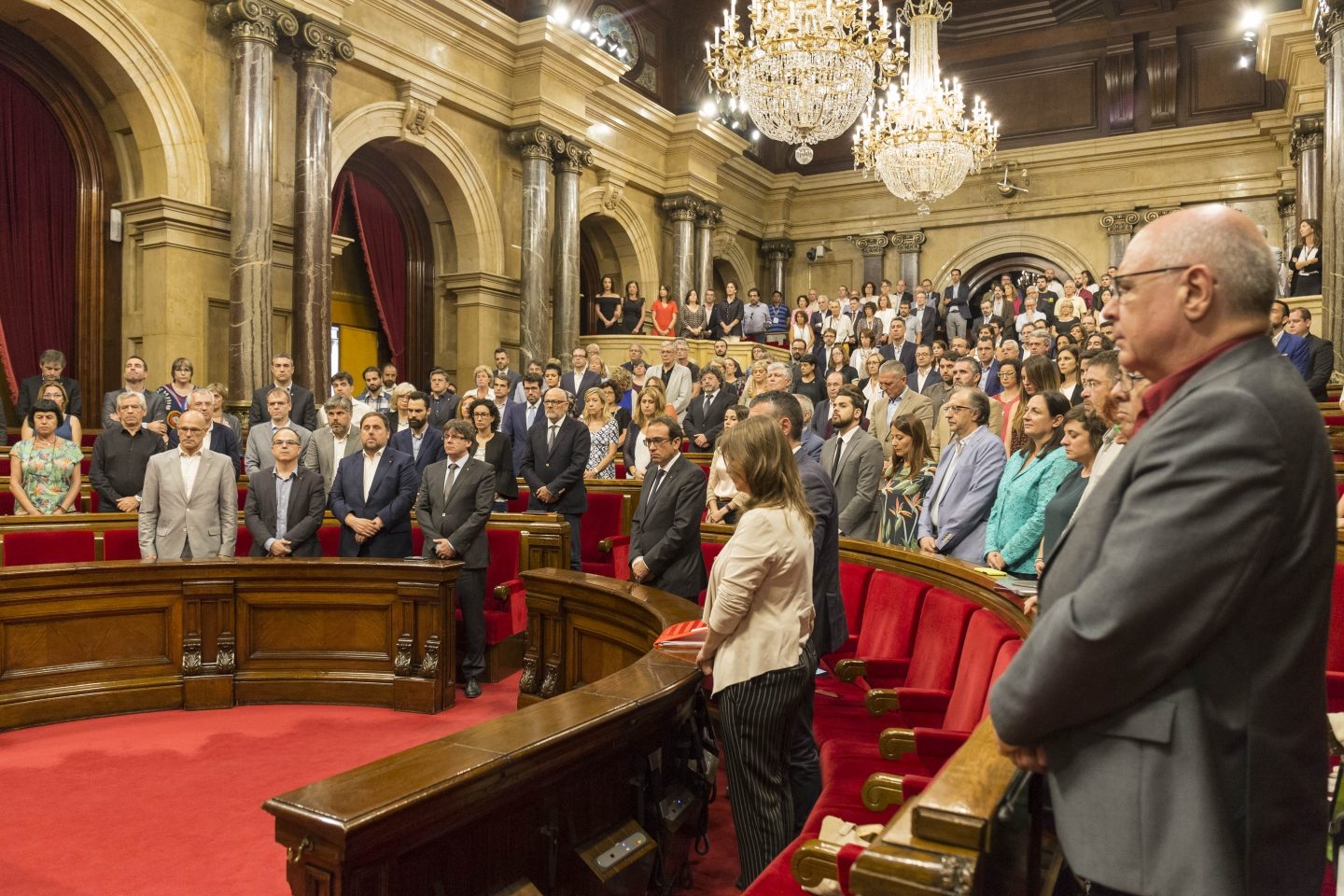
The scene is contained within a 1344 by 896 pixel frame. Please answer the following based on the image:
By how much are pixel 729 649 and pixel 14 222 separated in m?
8.51

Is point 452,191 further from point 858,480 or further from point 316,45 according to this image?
point 858,480

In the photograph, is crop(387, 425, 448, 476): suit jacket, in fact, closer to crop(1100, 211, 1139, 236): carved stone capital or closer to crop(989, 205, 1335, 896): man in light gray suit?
crop(989, 205, 1335, 896): man in light gray suit

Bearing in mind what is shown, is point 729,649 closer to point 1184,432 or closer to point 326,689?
point 1184,432

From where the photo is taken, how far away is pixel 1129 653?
1.08m

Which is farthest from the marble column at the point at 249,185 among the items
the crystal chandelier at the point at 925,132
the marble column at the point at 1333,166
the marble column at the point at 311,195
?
the marble column at the point at 1333,166

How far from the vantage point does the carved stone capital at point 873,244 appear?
17.4 m

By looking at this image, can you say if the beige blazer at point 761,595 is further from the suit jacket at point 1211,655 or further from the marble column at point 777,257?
the marble column at point 777,257

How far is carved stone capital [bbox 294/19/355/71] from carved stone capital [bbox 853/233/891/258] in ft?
35.0

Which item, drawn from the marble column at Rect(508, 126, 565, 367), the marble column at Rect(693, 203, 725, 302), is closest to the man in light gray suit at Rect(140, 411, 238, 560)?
the marble column at Rect(508, 126, 565, 367)

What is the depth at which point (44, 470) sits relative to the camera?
18.0 ft

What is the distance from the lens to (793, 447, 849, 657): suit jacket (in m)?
3.16

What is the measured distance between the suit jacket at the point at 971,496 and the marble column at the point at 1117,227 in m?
13.0

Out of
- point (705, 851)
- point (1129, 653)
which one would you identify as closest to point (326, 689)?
point (705, 851)

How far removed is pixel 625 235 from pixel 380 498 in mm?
10148
